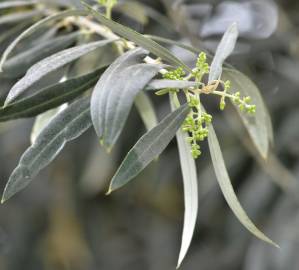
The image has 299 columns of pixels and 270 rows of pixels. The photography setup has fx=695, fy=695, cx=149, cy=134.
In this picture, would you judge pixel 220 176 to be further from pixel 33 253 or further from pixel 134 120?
pixel 33 253

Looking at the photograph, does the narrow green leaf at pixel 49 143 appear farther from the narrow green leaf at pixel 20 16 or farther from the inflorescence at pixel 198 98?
the narrow green leaf at pixel 20 16

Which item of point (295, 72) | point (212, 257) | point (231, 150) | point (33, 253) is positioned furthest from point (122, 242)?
point (295, 72)

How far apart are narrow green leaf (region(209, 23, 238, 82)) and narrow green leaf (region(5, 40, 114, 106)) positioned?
0.12 meters

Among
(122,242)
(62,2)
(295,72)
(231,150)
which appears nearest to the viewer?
(62,2)

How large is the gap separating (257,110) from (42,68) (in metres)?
0.28

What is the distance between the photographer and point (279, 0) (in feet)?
5.20

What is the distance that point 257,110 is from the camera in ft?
2.59

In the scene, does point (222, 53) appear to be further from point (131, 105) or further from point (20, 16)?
point (20, 16)

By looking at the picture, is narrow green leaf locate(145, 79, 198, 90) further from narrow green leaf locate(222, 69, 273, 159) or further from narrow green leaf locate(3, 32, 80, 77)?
narrow green leaf locate(3, 32, 80, 77)

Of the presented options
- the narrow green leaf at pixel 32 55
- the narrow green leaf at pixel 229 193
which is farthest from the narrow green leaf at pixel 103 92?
the narrow green leaf at pixel 32 55

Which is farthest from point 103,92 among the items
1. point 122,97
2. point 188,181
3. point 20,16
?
point 20,16

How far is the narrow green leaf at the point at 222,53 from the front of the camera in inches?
24.3

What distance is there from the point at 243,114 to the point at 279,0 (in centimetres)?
84

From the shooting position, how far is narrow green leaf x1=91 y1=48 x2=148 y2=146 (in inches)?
21.0
